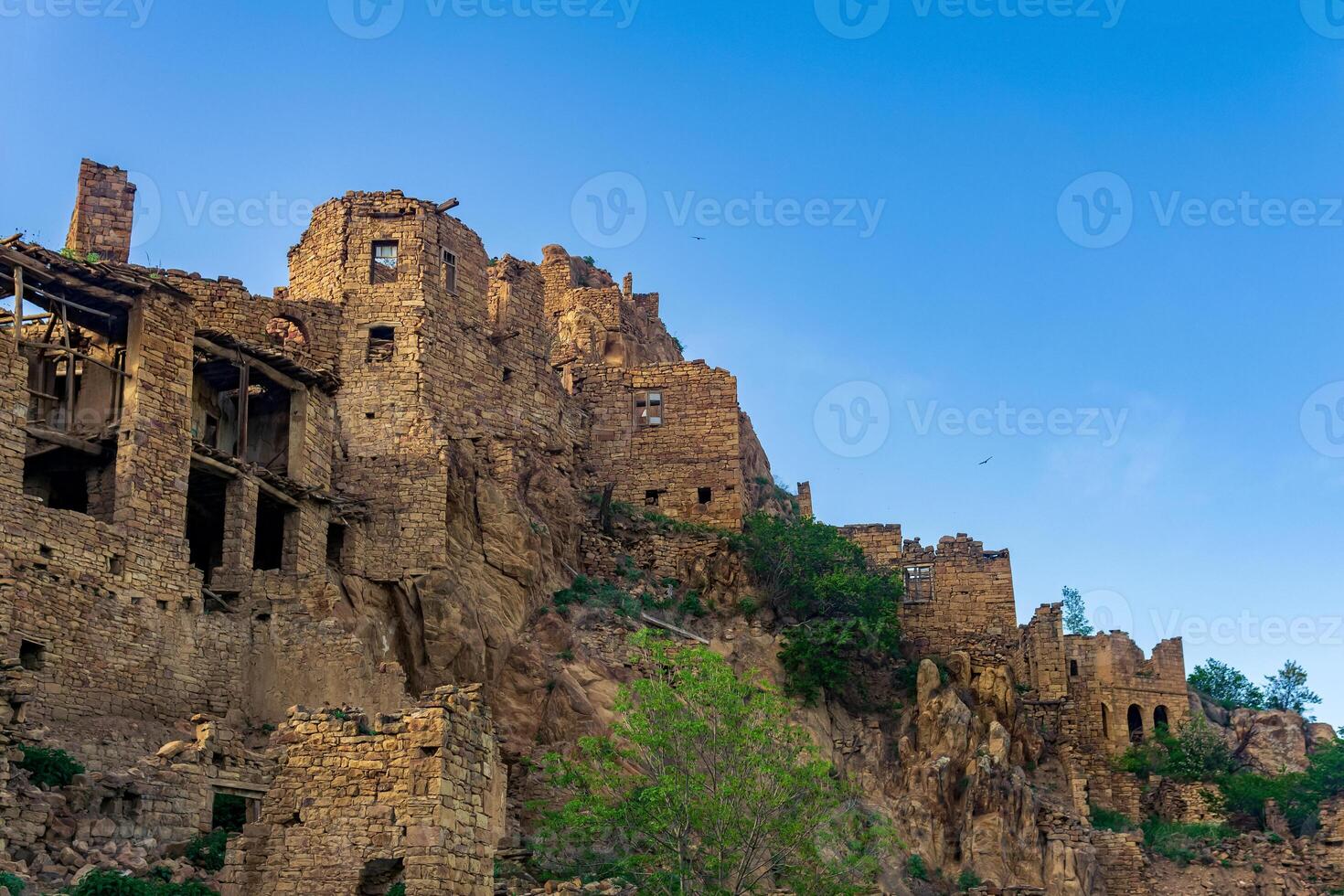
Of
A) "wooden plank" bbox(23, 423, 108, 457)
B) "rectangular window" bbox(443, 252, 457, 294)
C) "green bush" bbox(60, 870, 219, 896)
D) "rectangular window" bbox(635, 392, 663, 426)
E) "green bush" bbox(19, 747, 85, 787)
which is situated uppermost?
"rectangular window" bbox(443, 252, 457, 294)

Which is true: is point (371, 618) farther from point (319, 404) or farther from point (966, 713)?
point (966, 713)

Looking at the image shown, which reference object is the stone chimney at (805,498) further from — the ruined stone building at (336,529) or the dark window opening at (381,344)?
the dark window opening at (381,344)

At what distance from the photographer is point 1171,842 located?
53.1 metres

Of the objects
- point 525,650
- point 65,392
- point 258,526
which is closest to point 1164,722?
point 525,650

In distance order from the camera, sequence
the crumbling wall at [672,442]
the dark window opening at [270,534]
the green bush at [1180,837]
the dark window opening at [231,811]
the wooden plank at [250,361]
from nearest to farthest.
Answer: the dark window opening at [231,811] < the wooden plank at [250,361] < the dark window opening at [270,534] < the green bush at [1180,837] < the crumbling wall at [672,442]

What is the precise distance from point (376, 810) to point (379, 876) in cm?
85

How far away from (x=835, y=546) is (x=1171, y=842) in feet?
42.0

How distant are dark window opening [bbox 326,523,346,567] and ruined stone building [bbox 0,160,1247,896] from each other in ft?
0.26

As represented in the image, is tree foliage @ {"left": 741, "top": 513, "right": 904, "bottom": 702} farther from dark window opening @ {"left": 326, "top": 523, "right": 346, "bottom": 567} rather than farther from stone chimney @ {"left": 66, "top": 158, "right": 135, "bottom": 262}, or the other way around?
stone chimney @ {"left": 66, "top": 158, "right": 135, "bottom": 262}

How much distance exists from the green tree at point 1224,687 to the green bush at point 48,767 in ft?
171

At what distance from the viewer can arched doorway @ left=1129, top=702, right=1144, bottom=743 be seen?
63.6 meters

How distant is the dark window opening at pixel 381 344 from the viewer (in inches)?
1953

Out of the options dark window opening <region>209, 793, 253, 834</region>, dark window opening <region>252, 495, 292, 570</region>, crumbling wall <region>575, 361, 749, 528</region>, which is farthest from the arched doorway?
dark window opening <region>209, 793, 253, 834</region>

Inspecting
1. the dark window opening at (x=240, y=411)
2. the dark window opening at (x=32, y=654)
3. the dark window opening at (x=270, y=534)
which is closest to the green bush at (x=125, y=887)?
the dark window opening at (x=32, y=654)
